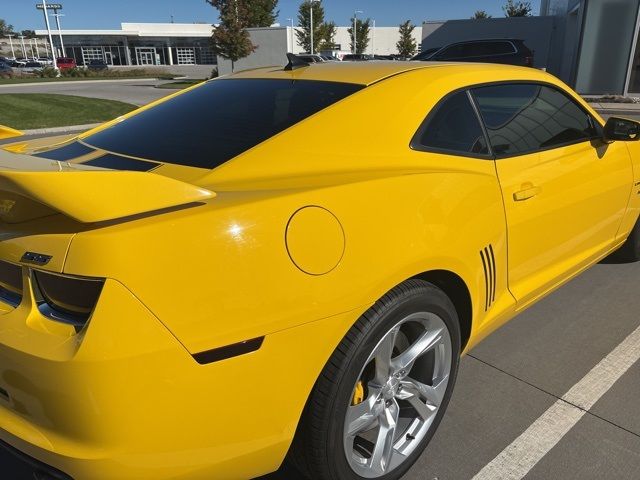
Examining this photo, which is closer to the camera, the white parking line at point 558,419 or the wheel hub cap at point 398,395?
the wheel hub cap at point 398,395

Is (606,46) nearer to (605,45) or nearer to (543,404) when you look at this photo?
(605,45)

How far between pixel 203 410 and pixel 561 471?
1584mm

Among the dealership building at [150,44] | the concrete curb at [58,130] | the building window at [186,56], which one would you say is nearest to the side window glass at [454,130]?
the concrete curb at [58,130]

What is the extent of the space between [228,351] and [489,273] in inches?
53.0

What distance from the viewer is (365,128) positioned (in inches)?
84.4

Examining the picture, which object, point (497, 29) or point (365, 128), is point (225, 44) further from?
point (365, 128)

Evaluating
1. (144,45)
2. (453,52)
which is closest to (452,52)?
(453,52)

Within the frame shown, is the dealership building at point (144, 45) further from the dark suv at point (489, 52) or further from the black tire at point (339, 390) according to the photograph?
the black tire at point (339, 390)

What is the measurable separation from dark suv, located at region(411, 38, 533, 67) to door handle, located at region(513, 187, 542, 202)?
14933mm

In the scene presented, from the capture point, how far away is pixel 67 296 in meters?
1.44

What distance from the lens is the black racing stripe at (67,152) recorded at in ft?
7.62

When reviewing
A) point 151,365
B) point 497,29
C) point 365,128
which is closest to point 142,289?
point 151,365

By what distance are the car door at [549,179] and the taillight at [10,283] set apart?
192 cm

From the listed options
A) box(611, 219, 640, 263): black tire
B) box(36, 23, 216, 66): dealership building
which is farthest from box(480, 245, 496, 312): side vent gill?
box(36, 23, 216, 66): dealership building
